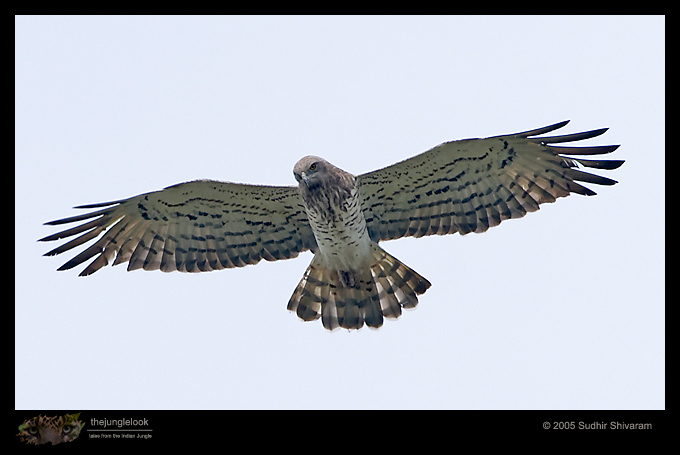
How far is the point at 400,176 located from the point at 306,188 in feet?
3.64

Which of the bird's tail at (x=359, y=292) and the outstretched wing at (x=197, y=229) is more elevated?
the outstretched wing at (x=197, y=229)

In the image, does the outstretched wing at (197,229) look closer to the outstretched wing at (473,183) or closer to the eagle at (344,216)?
the eagle at (344,216)

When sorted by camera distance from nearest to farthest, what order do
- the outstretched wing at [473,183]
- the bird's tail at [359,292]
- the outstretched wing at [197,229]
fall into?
the outstretched wing at [473,183] < the outstretched wing at [197,229] < the bird's tail at [359,292]

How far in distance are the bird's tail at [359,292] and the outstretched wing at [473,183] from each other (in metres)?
0.42

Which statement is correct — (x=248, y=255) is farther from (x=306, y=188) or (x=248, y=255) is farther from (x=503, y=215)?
(x=503, y=215)

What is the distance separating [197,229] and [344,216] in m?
1.86

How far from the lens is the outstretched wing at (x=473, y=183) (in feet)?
30.8

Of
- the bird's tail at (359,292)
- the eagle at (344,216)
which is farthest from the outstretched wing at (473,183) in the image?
the bird's tail at (359,292)

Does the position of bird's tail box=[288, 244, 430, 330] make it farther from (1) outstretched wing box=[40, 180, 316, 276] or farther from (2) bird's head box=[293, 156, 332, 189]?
(2) bird's head box=[293, 156, 332, 189]

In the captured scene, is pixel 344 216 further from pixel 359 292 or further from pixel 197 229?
pixel 197 229

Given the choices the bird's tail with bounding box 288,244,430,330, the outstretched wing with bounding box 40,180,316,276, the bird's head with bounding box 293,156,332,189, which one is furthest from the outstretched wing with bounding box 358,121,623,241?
the outstretched wing with bounding box 40,180,316,276

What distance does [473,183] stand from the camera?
9.87 m
